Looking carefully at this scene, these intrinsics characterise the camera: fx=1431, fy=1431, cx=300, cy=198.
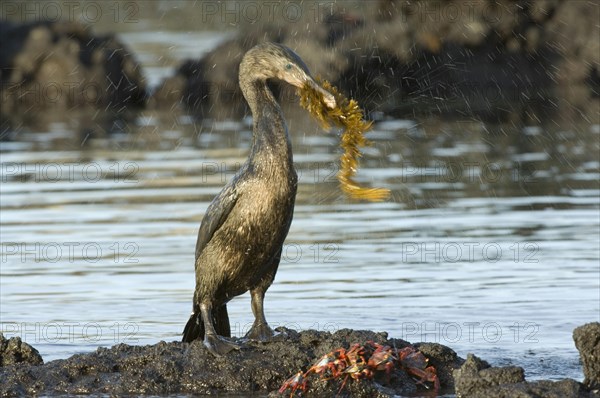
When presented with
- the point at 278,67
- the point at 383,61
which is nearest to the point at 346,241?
the point at 278,67

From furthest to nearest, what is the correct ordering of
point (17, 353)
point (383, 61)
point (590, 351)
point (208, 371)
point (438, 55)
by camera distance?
point (438, 55)
point (383, 61)
point (17, 353)
point (208, 371)
point (590, 351)

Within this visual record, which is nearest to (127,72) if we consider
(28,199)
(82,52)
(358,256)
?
(82,52)

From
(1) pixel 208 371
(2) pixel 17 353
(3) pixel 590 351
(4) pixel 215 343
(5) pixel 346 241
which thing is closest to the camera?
(3) pixel 590 351

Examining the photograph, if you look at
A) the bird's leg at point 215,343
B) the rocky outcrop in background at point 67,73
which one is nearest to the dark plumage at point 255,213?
the bird's leg at point 215,343

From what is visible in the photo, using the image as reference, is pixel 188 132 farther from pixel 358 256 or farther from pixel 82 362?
pixel 82 362

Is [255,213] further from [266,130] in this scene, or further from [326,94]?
[326,94]

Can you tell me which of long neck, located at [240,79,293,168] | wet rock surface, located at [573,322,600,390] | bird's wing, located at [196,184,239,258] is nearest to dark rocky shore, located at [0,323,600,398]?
wet rock surface, located at [573,322,600,390]

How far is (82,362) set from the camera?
871cm

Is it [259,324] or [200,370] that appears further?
[259,324]

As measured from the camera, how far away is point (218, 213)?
8891 millimetres

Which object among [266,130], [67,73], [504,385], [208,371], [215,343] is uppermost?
[67,73]

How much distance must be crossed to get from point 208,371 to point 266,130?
1523mm

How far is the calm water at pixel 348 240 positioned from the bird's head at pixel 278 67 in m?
2.24

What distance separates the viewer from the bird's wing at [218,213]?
884cm
